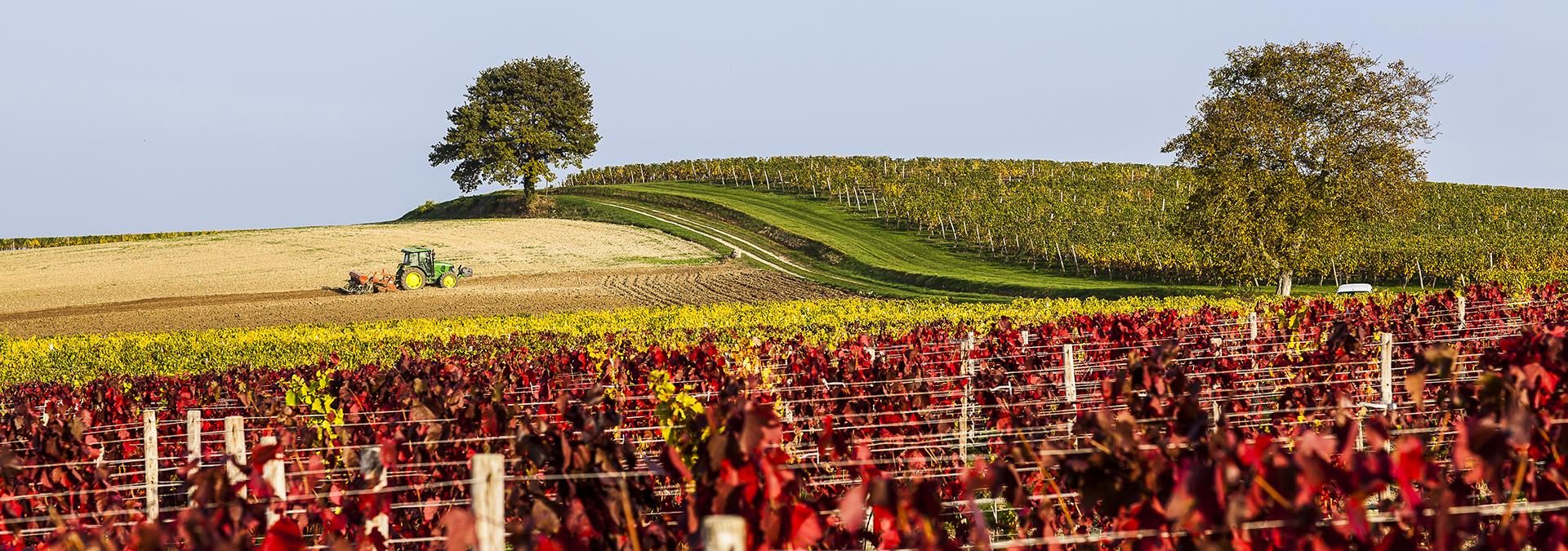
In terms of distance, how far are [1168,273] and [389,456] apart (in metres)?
44.4

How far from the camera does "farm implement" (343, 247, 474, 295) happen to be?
144ft

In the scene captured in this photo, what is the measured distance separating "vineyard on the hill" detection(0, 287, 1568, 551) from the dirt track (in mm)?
24074

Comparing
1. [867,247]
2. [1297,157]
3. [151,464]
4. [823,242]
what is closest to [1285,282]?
[1297,157]

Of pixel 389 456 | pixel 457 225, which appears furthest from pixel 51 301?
pixel 389 456

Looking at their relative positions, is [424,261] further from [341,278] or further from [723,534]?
[723,534]

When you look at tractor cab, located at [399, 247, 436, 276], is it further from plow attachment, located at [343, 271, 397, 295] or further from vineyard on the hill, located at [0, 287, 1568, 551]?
vineyard on the hill, located at [0, 287, 1568, 551]

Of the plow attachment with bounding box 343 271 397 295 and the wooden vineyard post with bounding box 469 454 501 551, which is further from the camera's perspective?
the plow attachment with bounding box 343 271 397 295

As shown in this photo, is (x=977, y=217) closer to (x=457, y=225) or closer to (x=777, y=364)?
(x=457, y=225)

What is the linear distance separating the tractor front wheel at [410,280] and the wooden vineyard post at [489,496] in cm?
4157

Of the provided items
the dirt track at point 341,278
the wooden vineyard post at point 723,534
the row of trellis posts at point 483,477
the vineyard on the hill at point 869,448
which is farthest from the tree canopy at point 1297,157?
the wooden vineyard post at point 723,534

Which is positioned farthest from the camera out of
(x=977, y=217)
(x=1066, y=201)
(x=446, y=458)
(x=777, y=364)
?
(x=1066, y=201)

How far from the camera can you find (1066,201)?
71.8 m

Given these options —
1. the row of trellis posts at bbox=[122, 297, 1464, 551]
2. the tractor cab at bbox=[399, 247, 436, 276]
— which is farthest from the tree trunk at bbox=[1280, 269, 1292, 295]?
the row of trellis posts at bbox=[122, 297, 1464, 551]

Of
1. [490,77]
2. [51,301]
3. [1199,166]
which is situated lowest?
[51,301]
